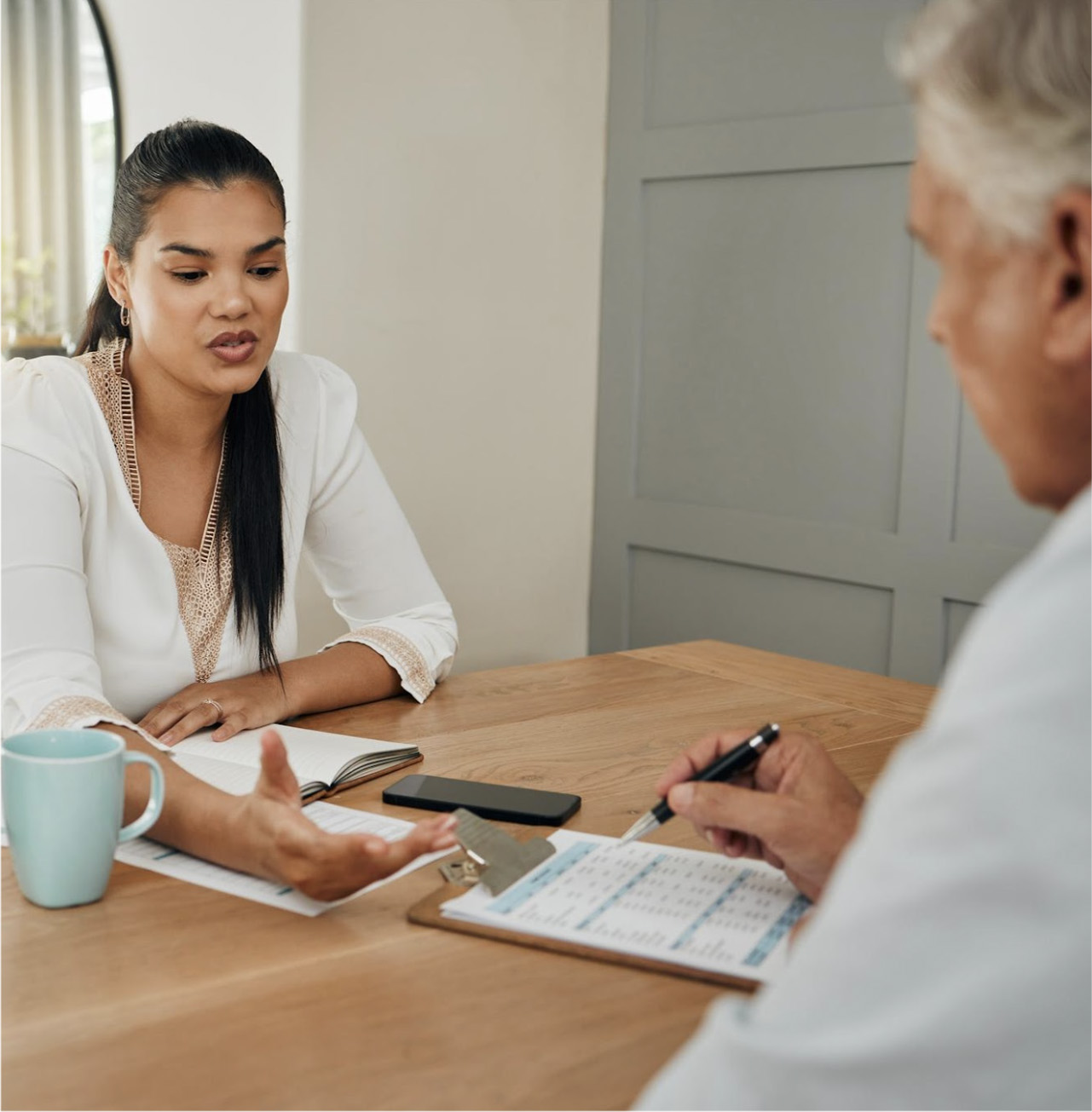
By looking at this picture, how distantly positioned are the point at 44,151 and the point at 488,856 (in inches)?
104

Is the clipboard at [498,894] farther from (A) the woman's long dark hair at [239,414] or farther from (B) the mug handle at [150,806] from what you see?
(A) the woman's long dark hair at [239,414]

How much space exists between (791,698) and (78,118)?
2355 mm

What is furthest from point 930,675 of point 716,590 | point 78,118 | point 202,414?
point 78,118

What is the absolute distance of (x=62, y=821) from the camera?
98cm

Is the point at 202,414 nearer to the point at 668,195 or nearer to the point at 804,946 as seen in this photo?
the point at 804,946

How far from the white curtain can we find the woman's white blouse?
4.81 ft

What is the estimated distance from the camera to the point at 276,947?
36.5 inches

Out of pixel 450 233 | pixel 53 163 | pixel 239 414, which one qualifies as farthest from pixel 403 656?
pixel 53 163

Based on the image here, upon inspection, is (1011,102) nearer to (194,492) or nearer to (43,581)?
(43,581)

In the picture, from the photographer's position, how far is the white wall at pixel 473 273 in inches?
113

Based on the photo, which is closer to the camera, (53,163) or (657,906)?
(657,906)

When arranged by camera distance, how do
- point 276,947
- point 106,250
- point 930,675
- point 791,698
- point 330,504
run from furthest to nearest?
point 930,675 → point 330,504 → point 106,250 → point 791,698 → point 276,947

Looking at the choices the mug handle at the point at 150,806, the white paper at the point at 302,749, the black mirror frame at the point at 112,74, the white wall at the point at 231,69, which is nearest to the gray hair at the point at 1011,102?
the mug handle at the point at 150,806

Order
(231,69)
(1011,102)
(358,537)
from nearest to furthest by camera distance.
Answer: (1011,102)
(358,537)
(231,69)
